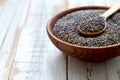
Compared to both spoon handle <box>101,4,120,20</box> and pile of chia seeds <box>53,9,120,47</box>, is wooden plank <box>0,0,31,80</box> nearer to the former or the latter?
pile of chia seeds <box>53,9,120,47</box>

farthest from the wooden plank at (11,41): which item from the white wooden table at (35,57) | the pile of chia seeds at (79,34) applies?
the pile of chia seeds at (79,34)

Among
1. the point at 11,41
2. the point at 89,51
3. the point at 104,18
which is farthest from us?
the point at 11,41

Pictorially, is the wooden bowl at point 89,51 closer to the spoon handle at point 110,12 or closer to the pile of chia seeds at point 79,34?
the pile of chia seeds at point 79,34

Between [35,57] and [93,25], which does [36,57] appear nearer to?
[35,57]

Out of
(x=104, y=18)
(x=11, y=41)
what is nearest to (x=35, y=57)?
(x=11, y=41)

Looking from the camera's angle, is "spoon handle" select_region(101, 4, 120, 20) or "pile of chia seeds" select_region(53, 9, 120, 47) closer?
"pile of chia seeds" select_region(53, 9, 120, 47)

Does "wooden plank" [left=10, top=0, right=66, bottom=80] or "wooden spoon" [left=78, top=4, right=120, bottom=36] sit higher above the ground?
"wooden spoon" [left=78, top=4, right=120, bottom=36]

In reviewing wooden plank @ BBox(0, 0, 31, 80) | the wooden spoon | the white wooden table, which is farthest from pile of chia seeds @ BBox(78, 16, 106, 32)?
wooden plank @ BBox(0, 0, 31, 80)
